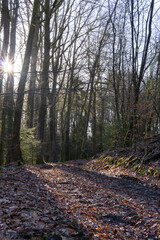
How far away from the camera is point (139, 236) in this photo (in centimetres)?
363

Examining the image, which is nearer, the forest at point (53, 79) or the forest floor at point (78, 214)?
the forest floor at point (78, 214)

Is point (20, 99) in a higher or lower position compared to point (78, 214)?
higher

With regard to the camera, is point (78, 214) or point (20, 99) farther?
point (20, 99)

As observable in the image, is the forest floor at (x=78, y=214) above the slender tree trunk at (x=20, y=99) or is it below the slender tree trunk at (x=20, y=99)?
below

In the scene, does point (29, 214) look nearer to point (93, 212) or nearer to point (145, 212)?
point (93, 212)

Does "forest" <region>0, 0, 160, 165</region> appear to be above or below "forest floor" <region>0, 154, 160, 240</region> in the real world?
above

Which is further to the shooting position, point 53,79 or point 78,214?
point 53,79

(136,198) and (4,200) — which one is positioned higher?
(4,200)

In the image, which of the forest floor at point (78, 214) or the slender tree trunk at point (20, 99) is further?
the slender tree trunk at point (20, 99)

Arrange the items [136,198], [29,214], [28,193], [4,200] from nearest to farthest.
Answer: [29,214] < [4,200] < [28,193] < [136,198]

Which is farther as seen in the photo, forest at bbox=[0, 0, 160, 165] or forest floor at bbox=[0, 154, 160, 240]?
forest at bbox=[0, 0, 160, 165]

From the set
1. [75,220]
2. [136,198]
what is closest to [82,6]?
[136,198]

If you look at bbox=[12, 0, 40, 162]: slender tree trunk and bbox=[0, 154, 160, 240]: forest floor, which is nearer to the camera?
bbox=[0, 154, 160, 240]: forest floor

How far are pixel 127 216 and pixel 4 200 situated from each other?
2.44 m
